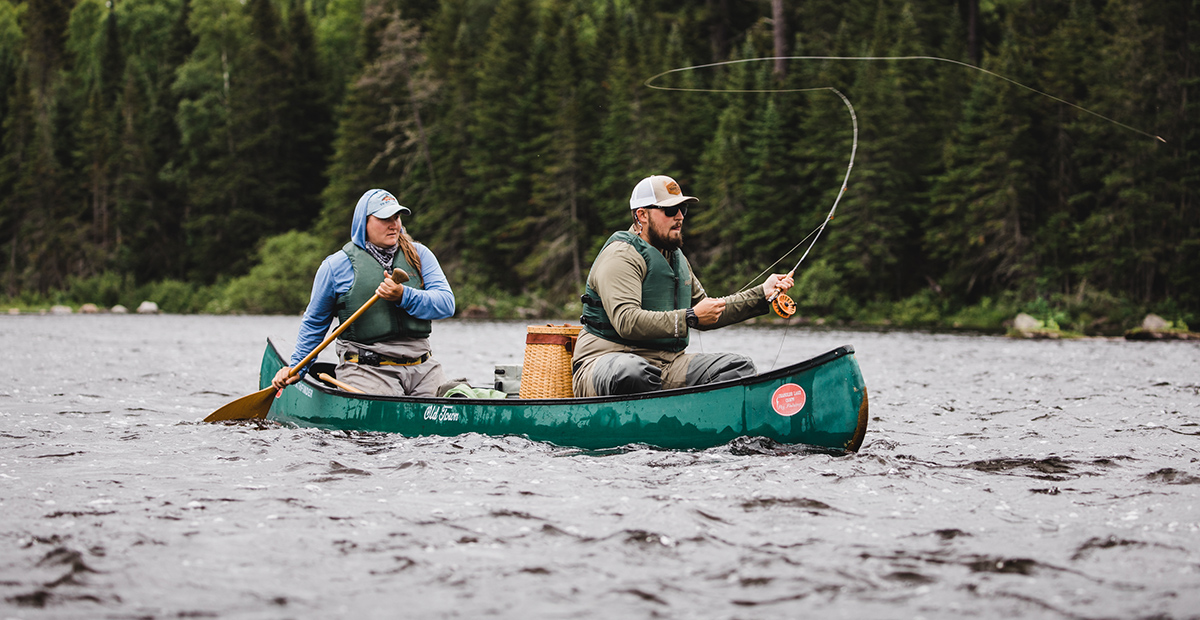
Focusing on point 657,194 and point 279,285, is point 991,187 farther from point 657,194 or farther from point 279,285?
point 279,285

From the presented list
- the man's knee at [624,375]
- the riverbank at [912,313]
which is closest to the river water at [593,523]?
the man's knee at [624,375]

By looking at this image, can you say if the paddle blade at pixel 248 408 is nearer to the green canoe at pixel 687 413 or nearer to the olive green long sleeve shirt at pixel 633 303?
the green canoe at pixel 687 413

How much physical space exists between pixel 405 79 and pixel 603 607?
139ft

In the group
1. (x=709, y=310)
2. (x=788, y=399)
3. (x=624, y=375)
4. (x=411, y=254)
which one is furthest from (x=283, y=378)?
(x=788, y=399)

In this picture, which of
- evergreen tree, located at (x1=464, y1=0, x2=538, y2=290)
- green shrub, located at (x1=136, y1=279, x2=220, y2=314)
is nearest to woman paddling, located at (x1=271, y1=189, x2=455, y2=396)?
evergreen tree, located at (x1=464, y1=0, x2=538, y2=290)

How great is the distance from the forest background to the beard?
2095cm

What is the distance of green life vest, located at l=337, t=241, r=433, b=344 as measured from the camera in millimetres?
6660

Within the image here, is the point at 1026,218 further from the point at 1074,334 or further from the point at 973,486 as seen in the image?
the point at 973,486

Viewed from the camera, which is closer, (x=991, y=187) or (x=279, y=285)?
(x=991, y=187)

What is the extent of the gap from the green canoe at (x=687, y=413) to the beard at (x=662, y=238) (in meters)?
0.89

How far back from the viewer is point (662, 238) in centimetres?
605

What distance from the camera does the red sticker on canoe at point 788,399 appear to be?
5.63 m

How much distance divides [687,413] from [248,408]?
353cm

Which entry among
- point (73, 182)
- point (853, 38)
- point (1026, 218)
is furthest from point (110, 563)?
point (73, 182)
